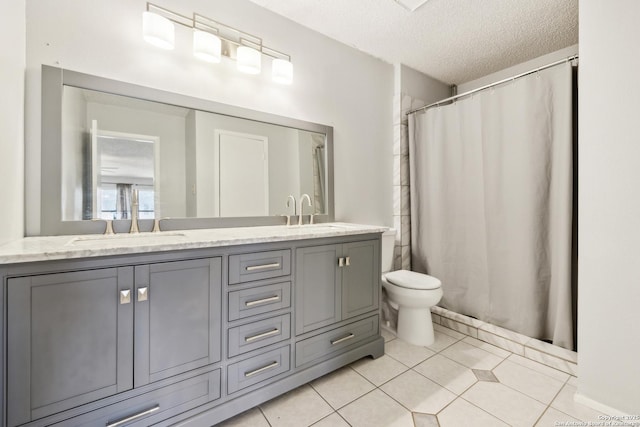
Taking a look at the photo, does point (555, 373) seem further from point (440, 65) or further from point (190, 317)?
point (440, 65)

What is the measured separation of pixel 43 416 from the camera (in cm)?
90

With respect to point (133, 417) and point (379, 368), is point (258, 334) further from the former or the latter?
point (379, 368)

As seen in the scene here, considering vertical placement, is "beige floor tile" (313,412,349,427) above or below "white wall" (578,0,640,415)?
below

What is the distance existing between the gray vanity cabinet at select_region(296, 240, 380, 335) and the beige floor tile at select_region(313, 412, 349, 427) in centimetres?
40

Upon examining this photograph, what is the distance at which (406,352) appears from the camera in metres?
1.90

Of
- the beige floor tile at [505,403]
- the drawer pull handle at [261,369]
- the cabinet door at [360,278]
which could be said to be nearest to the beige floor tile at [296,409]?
the drawer pull handle at [261,369]

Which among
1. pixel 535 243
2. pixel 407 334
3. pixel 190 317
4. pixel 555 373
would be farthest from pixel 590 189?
pixel 190 317

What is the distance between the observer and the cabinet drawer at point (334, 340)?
4.88 feet

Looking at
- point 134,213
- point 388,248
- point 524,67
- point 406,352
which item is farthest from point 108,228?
point 524,67

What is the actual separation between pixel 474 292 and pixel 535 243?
0.60m

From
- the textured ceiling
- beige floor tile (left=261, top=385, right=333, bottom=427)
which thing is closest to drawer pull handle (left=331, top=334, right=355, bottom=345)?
beige floor tile (left=261, top=385, right=333, bottom=427)

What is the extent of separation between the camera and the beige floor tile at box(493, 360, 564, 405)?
1.47 metres

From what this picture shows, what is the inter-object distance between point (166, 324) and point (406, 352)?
156cm

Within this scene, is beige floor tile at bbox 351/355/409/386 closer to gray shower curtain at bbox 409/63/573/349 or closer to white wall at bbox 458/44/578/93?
gray shower curtain at bbox 409/63/573/349
